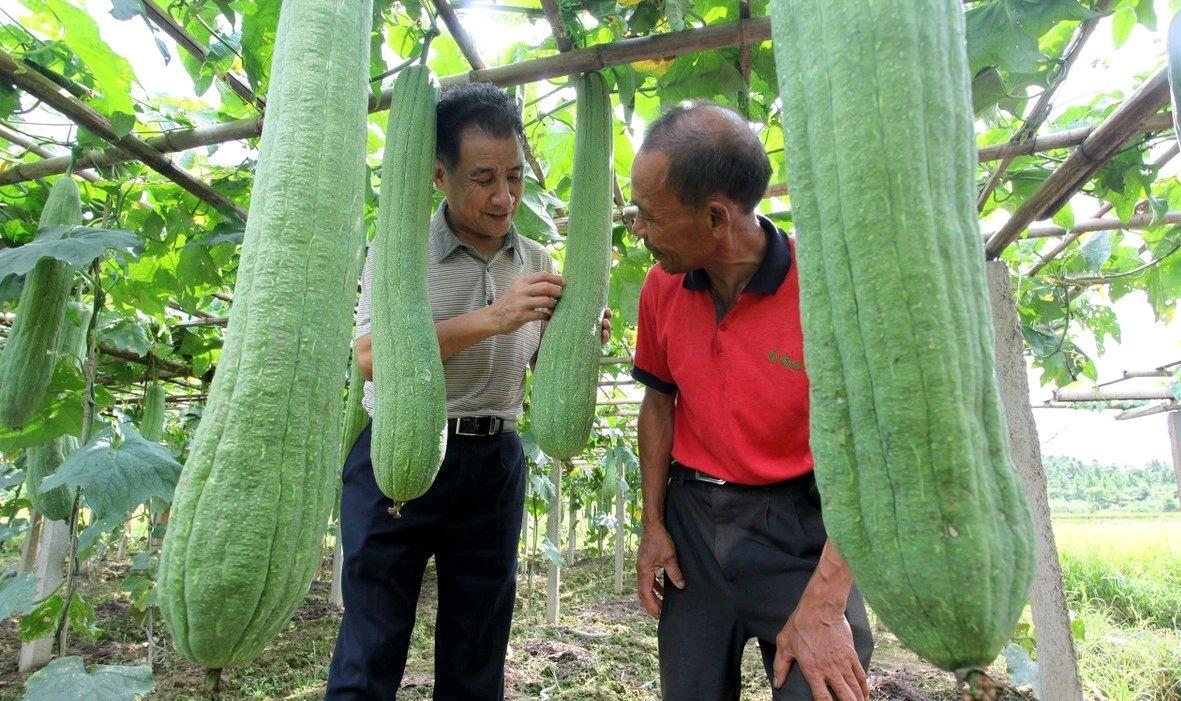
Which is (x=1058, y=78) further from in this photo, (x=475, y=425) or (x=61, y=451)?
(x=61, y=451)

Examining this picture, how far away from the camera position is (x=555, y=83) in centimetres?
323

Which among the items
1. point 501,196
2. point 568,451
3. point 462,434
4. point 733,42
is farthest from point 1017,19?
point 462,434

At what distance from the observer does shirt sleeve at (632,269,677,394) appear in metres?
2.61

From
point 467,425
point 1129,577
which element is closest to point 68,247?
point 467,425

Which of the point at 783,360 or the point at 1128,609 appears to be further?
the point at 1128,609

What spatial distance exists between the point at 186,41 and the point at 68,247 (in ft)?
2.88

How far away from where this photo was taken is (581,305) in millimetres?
2045

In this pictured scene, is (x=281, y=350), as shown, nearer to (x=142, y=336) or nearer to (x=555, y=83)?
(x=555, y=83)

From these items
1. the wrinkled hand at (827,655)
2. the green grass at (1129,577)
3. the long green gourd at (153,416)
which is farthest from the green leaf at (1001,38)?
the green grass at (1129,577)

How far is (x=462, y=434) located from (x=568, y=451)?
0.74m

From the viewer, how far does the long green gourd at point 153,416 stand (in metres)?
4.96

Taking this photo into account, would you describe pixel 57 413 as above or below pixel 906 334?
above

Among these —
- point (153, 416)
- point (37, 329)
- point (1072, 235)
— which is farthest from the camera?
point (153, 416)

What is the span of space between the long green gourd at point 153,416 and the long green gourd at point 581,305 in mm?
4089
